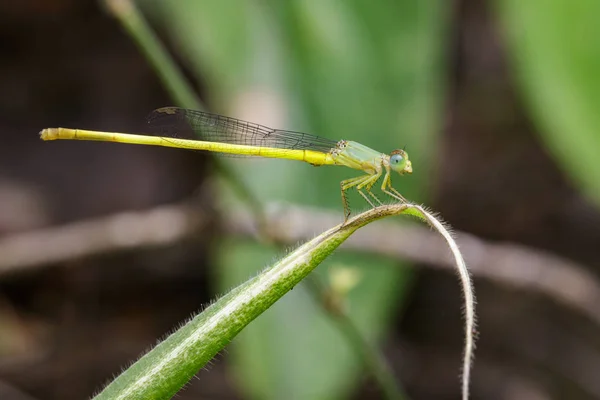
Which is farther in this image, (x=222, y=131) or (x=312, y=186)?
(x=312, y=186)

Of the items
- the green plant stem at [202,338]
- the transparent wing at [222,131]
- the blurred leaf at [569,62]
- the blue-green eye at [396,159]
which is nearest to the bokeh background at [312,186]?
the blurred leaf at [569,62]

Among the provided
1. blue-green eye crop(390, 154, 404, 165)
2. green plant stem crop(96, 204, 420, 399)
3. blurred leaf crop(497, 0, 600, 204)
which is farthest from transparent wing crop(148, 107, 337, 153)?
green plant stem crop(96, 204, 420, 399)

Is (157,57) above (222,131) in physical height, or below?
above

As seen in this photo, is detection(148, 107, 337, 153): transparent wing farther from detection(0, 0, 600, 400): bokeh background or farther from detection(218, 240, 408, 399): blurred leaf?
detection(218, 240, 408, 399): blurred leaf

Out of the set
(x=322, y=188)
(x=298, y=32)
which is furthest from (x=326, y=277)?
(x=298, y=32)

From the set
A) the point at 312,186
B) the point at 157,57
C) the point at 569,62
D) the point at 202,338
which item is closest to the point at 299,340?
the point at 312,186

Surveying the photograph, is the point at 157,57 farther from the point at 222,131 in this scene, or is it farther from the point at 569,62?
the point at 569,62

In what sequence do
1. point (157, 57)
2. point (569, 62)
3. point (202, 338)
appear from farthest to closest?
point (569, 62) < point (157, 57) < point (202, 338)

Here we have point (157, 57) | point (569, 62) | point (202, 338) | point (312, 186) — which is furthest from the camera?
point (312, 186)
